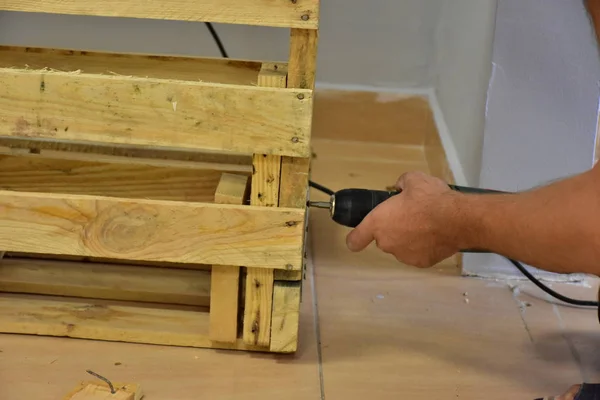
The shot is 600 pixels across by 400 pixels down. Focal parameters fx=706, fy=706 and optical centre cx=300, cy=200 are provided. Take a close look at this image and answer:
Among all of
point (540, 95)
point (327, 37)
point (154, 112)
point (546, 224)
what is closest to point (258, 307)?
point (154, 112)

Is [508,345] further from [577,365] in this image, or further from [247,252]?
[247,252]

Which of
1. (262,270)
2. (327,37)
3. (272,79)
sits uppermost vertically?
(327,37)

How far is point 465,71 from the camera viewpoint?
1.29m

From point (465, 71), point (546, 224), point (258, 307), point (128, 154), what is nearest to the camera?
point (546, 224)

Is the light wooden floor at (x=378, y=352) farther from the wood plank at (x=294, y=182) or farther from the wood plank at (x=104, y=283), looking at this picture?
the wood plank at (x=294, y=182)

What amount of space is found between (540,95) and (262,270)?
1.65ft

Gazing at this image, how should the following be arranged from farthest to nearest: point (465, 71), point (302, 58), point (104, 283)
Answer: point (465, 71)
point (104, 283)
point (302, 58)

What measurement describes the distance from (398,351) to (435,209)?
26 cm

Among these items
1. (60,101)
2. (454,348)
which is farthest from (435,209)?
(60,101)

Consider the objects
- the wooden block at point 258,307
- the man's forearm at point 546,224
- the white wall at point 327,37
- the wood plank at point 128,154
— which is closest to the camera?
the man's forearm at point 546,224

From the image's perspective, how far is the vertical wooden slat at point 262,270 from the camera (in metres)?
0.83

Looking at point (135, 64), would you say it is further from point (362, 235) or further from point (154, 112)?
point (362, 235)

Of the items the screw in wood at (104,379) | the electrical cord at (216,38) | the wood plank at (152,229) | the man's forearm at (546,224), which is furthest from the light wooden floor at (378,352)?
the electrical cord at (216,38)

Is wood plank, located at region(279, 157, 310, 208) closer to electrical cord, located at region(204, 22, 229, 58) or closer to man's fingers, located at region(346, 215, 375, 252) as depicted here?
man's fingers, located at region(346, 215, 375, 252)
